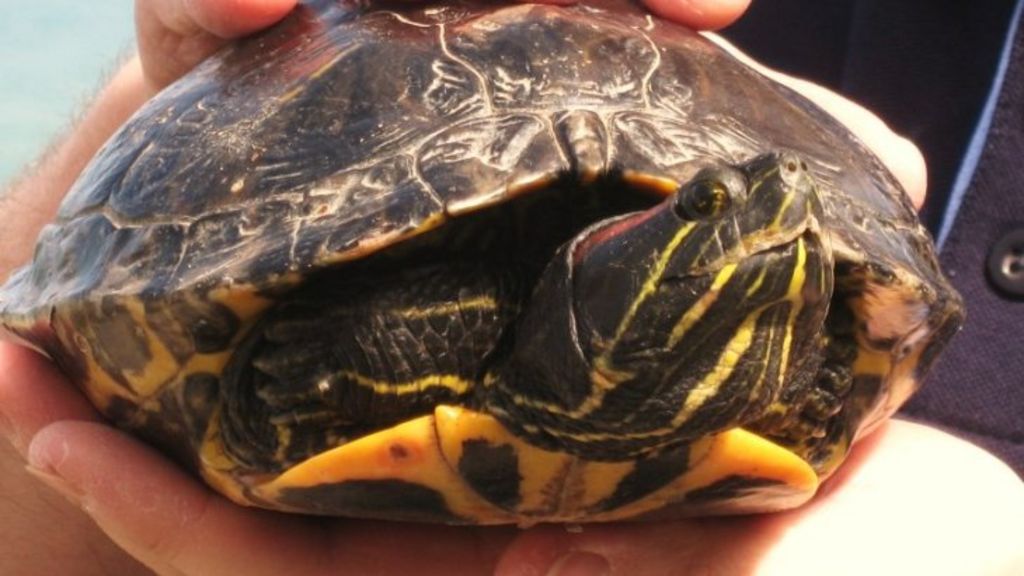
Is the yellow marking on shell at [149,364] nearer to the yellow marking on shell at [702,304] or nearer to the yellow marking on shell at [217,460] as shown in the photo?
the yellow marking on shell at [217,460]

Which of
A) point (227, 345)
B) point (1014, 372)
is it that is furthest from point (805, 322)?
point (1014, 372)

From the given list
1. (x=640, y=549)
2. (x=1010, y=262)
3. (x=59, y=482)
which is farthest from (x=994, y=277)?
(x=59, y=482)

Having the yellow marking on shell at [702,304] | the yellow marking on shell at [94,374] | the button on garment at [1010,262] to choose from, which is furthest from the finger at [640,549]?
the button on garment at [1010,262]

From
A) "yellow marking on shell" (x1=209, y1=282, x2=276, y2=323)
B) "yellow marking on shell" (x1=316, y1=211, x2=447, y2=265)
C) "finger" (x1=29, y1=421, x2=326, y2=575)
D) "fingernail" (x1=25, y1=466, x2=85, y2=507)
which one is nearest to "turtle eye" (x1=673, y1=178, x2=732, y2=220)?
"yellow marking on shell" (x1=316, y1=211, x2=447, y2=265)

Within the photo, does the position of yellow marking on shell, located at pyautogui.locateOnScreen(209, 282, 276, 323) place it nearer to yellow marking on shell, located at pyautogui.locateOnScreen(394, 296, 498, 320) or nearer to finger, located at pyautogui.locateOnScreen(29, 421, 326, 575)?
yellow marking on shell, located at pyautogui.locateOnScreen(394, 296, 498, 320)

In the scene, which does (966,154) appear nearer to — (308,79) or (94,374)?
(308,79)

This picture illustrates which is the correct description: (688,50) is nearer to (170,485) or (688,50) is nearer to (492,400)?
(492,400)
